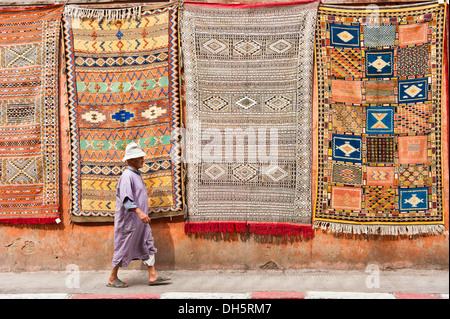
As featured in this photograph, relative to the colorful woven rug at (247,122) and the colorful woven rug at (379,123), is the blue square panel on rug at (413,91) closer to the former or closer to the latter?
the colorful woven rug at (379,123)

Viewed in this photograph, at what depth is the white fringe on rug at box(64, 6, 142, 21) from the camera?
488 cm

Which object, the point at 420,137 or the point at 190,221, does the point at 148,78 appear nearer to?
the point at 190,221

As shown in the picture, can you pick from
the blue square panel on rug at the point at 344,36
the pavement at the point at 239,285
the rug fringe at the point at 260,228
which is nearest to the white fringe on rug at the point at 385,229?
the rug fringe at the point at 260,228

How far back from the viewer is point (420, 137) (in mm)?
4770

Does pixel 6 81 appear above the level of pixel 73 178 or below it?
above

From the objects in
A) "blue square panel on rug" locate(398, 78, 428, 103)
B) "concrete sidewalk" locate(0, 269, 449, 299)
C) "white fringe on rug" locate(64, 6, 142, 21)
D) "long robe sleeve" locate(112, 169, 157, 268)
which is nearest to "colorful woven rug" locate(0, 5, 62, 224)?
"white fringe on rug" locate(64, 6, 142, 21)

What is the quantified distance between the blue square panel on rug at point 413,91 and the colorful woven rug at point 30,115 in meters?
3.75

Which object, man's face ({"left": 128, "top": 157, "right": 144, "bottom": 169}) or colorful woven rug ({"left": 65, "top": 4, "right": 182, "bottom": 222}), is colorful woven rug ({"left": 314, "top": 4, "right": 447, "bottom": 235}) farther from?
man's face ({"left": 128, "top": 157, "right": 144, "bottom": 169})

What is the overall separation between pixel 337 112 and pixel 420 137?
918 mm

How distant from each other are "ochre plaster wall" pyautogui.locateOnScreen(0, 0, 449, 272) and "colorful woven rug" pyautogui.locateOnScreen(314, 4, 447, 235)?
0.22 metres

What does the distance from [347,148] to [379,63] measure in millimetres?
965

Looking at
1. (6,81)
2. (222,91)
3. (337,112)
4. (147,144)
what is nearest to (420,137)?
(337,112)

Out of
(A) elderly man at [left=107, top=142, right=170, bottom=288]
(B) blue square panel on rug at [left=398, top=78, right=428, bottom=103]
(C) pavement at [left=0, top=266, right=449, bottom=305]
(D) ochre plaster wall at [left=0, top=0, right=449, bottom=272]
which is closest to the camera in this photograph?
(C) pavement at [left=0, top=266, right=449, bottom=305]

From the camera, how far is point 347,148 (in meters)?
4.80
